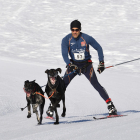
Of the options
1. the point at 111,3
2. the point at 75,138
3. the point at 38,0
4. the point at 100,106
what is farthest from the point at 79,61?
the point at 38,0

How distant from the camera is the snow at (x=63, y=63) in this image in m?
3.70

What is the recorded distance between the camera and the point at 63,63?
10828 millimetres

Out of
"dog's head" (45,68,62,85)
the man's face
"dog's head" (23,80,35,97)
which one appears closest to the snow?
"dog's head" (23,80,35,97)

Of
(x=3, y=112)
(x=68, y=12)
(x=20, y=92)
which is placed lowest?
(x=3, y=112)

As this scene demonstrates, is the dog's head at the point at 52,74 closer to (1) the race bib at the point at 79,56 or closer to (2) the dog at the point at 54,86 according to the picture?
(2) the dog at the point at 54,86

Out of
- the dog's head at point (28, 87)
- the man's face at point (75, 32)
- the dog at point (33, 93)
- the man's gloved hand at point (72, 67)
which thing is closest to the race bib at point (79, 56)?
the man's gloved hand at point (72, 67)

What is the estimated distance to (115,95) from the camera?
280 inches

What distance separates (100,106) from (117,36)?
908 centimetres

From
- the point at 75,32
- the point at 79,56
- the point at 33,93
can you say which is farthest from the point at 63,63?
the point at 33,93

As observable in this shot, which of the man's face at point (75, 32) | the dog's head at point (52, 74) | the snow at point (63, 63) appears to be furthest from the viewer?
the man's face at point (75, 32)

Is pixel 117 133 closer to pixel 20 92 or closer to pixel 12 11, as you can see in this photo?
pixel 20 92

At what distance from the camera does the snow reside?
3703 mm

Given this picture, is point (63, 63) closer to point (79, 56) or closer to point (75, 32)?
point (79, 56)

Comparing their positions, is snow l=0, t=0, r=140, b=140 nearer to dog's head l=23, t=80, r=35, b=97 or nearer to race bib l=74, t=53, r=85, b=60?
dog's head l=23, t=80, r=35, b=97
